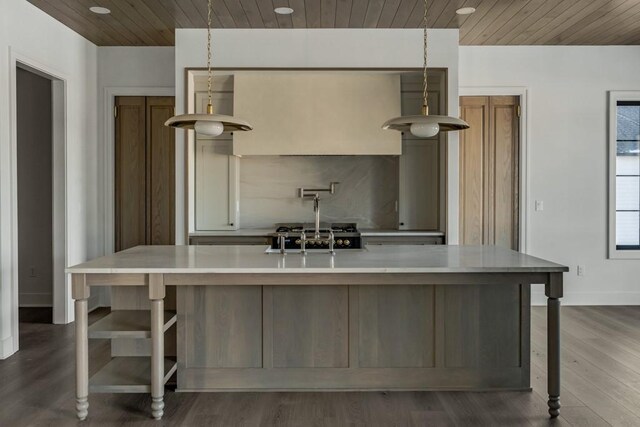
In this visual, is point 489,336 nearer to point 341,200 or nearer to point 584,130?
point 341,200

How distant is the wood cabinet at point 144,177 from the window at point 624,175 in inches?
179

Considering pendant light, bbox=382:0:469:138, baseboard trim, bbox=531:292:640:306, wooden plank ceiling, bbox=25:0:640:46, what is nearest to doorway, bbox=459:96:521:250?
baseboard trim, bbox=531:292:640:306

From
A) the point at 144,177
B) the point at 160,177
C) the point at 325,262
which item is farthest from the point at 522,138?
the point at 144,177

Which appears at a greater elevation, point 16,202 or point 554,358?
point 16,202

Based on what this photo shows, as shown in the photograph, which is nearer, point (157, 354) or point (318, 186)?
point (157, 354)

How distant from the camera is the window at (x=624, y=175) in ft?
19.2

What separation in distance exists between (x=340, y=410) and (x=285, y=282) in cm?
78

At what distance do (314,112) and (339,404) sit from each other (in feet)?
9.57

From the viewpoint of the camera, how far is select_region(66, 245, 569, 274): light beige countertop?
2883 mm

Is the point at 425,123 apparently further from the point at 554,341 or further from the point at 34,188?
the point at 34,188

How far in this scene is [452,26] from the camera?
16.7 feet

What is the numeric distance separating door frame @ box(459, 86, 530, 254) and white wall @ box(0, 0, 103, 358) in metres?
3.74

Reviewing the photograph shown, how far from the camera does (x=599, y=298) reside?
19.4 feet

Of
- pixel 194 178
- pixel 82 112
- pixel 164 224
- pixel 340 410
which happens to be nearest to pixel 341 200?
pixel 194 178
